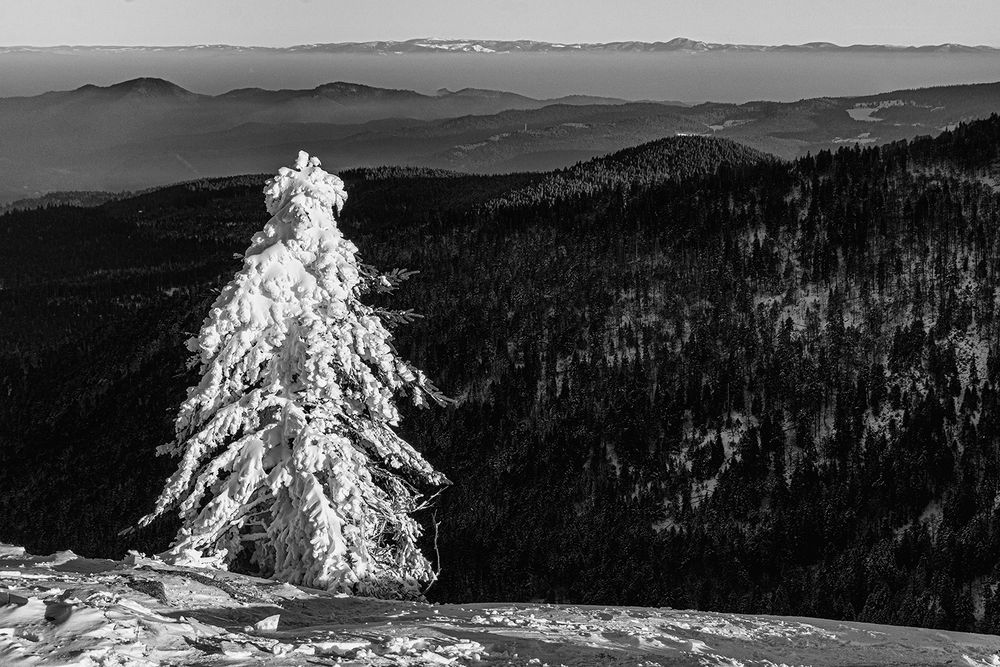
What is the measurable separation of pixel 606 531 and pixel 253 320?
74.9 metres

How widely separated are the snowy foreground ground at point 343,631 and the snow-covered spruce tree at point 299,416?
→ 215 centimetres

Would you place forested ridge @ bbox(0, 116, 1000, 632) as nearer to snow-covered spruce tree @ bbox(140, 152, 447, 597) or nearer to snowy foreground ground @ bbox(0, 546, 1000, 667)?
snowy foreground ground @ bbox(0, 546, 1000, 667)

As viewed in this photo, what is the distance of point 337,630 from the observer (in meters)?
12.8

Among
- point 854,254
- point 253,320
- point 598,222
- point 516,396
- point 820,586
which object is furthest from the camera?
point 598,222

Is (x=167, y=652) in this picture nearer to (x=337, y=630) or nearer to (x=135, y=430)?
(x=337, y=630)

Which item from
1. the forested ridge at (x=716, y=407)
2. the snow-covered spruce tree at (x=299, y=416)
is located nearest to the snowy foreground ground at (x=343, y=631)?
the snow-covered spruce tree at (x=299, y=416)

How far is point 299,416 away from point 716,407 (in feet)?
277

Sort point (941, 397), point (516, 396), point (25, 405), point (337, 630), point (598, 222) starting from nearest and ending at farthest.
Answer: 1. point (337, 630)
2. point (941, 397)
3. point (516, 396)
4. point (598, 222)
5. point (25, 405)

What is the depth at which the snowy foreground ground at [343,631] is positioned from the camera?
10.7 metres

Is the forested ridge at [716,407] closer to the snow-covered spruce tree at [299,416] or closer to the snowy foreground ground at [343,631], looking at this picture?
the snowy foreground ground at [343,631]

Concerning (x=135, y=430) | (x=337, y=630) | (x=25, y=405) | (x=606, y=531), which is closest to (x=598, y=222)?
(x=606, y=531)

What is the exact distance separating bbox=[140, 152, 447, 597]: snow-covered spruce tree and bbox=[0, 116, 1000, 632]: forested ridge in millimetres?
54733

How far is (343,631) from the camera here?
41.6ft

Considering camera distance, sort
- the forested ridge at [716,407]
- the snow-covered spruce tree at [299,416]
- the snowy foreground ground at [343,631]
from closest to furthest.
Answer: the snowy foreground ground at [343,631] < the snow-covered spruce tree at [299,416] < the forested ridge at [716,407]
